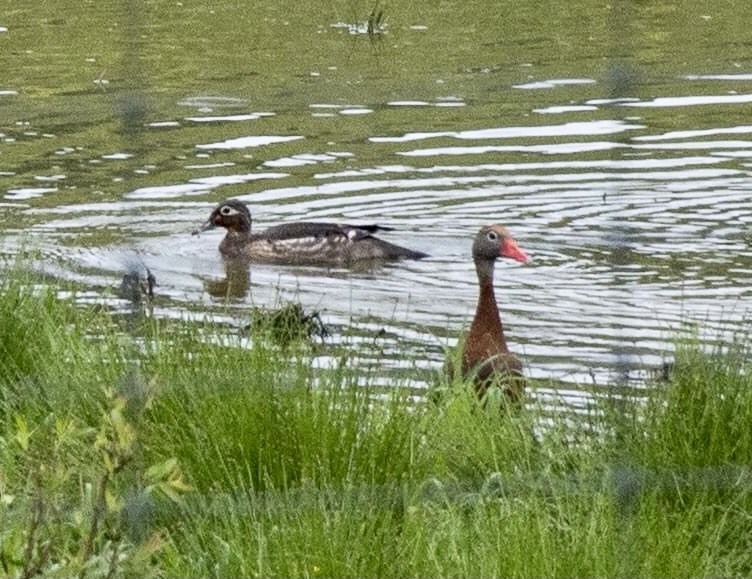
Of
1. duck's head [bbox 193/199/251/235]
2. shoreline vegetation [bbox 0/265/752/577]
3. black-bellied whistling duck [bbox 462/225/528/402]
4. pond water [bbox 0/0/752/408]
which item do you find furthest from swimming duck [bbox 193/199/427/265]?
shoreline vegetation [bbox 0/265/752/577]

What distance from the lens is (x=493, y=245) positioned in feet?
26.4

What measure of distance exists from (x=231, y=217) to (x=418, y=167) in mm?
1489

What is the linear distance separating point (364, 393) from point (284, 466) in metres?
0.36

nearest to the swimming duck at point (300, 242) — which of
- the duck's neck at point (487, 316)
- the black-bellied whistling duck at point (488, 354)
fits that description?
the black-bellied whistling duck at point (488, 354)

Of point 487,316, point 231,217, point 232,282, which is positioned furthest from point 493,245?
point 231,217

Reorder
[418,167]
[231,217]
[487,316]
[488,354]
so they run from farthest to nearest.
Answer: [418,167]
[231,217]
[487,316]
[488,354]

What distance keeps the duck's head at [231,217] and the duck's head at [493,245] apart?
2.41 metres

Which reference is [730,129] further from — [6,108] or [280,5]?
[280,5]

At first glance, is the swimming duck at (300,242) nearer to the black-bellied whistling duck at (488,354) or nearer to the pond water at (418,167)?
the pond water at (418,167)

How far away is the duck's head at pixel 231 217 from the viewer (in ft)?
33.7

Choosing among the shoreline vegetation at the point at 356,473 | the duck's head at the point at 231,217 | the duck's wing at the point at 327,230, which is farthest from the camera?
the duck's head at the point at 231,217

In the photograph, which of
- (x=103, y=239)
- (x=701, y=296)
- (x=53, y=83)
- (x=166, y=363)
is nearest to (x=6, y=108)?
(x=53, y=83)

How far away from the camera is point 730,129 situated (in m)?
11.9

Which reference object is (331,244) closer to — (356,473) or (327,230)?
(327,230)
